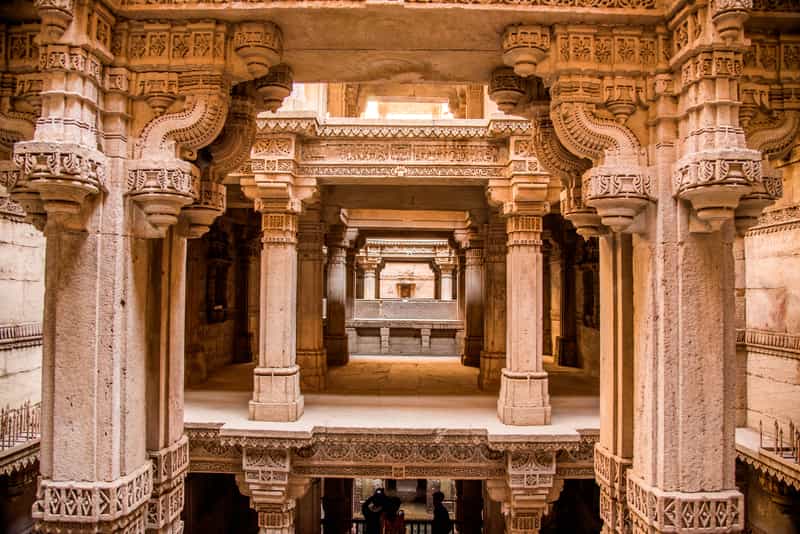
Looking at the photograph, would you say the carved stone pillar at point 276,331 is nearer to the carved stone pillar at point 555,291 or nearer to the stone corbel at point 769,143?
the stone corbel at point 769,143

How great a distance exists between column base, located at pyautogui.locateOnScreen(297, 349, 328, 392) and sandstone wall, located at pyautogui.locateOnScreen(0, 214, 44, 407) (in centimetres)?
423

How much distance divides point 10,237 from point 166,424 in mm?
4079

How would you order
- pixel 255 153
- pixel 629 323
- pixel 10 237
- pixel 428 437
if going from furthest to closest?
1. pixel 255 153
2. pixel 428 437
3. pixel 10 237
4. pixel 629 323

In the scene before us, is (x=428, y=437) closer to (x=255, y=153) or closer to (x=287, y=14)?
(x=255, y=153)

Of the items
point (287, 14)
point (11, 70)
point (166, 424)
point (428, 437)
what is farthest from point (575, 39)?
point (428, 437)

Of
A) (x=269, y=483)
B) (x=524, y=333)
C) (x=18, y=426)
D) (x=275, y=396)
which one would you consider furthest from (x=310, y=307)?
(x=18, y=426)

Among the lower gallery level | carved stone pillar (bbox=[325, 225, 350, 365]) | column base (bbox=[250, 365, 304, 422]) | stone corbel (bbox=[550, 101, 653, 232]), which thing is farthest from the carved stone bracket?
carved stone pillar (bbox=[325, 225, 350, 365])

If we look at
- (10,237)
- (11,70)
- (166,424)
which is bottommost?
(166,424)

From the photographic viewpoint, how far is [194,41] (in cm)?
311

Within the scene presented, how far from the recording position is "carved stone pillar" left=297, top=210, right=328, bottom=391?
32.8ft

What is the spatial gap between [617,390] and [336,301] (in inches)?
412

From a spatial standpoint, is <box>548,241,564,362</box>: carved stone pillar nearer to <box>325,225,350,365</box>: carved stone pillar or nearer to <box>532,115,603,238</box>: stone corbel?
<box>325,225,350,365</box>: carved stone pillar

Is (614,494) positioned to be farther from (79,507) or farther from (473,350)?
(473,350)

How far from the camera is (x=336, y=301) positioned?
44.5 ft
